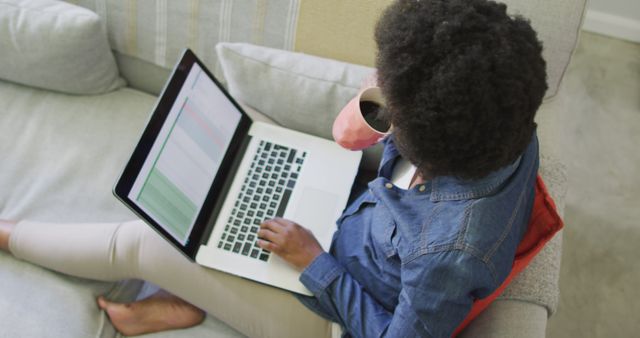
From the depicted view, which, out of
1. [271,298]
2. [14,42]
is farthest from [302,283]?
[14,42]

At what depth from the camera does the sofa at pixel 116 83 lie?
1.05m

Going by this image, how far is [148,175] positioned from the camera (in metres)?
0.92

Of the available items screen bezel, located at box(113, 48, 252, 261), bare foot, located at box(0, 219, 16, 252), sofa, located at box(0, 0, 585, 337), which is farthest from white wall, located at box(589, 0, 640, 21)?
bare foot, located at box(0, 219, 16, 252)

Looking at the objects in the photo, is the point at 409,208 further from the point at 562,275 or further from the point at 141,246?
the point at 562,275

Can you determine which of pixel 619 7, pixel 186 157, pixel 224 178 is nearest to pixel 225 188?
pixel 224 178

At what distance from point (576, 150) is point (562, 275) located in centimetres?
50

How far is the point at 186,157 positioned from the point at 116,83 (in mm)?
510

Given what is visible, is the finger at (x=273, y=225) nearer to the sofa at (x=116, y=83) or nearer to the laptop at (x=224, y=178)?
the laptop at (x=224, y=178)

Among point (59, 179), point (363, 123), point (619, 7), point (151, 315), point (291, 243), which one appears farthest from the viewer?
point (619, 7)

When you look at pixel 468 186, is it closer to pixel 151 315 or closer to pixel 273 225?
pixel 273 225

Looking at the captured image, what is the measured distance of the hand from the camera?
0.97 meters

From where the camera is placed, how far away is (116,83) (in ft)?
4.52

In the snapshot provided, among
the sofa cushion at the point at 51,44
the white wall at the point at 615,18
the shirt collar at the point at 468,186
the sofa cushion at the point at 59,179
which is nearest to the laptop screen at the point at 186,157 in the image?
the sofa cushion at the point at 59,179

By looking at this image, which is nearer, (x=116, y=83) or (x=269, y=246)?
(x=269, y=246)
